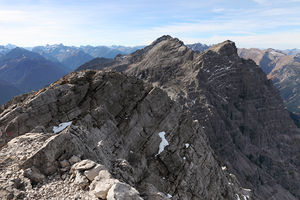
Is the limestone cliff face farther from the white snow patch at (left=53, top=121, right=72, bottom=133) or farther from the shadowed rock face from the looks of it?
the shadowed rock face

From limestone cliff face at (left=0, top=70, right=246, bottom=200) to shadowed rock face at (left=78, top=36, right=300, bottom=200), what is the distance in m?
65.1

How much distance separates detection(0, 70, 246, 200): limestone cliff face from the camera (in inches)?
498

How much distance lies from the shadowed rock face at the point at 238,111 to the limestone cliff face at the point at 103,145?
65.1 meters

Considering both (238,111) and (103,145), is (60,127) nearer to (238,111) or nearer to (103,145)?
Result: (103,145)

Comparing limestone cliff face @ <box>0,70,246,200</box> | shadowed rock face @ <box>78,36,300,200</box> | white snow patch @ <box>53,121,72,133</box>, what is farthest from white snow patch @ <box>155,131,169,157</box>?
shadowed rock face @ <box>78,36,300,200</box>

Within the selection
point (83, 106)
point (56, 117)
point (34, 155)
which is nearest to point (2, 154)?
point (34, 155)

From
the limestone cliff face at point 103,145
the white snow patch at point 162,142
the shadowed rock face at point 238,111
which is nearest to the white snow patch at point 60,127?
the limestone cliff face at point 103,145

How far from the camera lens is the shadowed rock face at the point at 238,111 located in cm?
10250

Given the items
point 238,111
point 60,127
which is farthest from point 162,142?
point 238,111

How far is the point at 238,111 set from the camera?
119 metres

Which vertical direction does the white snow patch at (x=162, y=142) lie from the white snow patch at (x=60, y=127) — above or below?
below

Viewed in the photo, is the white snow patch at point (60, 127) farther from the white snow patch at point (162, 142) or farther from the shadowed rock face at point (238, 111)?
the shadowed rock face at point (238, 111)

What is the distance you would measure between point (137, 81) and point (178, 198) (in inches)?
853

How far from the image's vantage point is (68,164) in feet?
46.9
